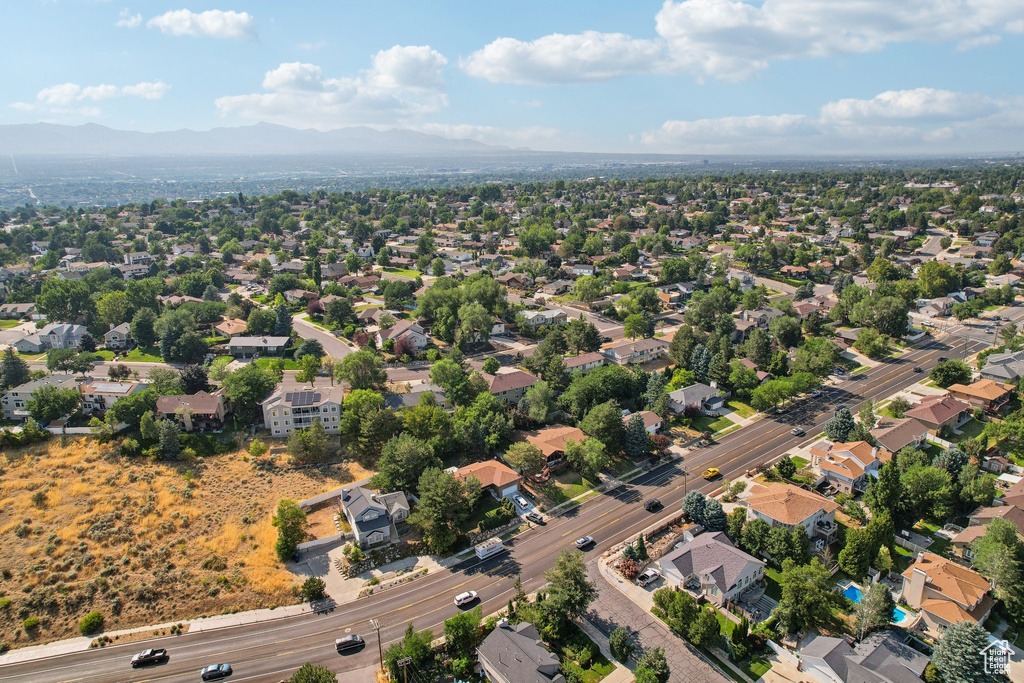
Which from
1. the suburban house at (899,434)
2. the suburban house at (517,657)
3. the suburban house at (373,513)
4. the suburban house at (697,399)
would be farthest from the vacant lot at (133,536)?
the suburban house at (899,434)

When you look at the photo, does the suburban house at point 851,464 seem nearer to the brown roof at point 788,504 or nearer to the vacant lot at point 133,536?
the brown roof at point 788,504

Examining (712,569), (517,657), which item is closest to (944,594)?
(712,569)

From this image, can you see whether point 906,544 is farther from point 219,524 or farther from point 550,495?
point 219,524

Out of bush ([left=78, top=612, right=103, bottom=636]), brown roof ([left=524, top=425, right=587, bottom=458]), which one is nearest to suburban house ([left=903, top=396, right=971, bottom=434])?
brown roof ([left=524, top=425, right=587, bottom=458])

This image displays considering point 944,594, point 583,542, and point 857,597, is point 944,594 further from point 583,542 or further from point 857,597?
point 583,542

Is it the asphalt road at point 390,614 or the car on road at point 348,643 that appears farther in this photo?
the car on road at point 348,643

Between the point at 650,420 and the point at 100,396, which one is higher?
the point at 100,396

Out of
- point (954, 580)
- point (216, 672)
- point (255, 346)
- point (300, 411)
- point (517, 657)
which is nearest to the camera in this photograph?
point (517, 657)
